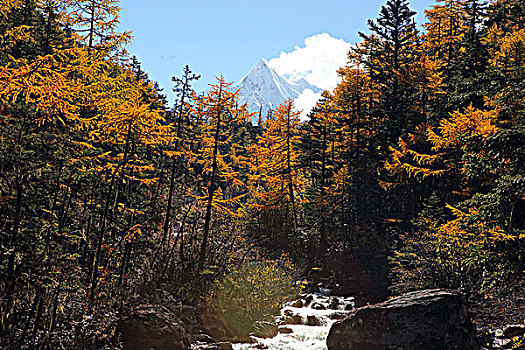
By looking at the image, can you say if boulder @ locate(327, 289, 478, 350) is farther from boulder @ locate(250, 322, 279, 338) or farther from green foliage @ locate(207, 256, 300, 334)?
green foliage @ locate(207, 256, 300, 334)

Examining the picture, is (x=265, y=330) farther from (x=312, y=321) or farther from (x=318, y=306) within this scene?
(x=318, y=306)

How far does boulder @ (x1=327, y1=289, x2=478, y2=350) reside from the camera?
839 cm

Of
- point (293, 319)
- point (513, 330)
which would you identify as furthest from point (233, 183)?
point (513, 330)

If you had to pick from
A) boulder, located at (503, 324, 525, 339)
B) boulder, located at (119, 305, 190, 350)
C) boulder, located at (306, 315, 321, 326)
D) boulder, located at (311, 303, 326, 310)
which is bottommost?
boulder, located at (311, 303, 326, 310)

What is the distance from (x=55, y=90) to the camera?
5520 mm

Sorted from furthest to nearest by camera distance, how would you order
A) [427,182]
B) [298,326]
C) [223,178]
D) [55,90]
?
1. [427,182]
2. [223,178]
3. [298,326]
4. [55,90]

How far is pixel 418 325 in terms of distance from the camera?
858 centimetres

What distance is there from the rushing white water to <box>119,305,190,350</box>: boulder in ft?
6.81

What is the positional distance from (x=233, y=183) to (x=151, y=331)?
26.8 feet

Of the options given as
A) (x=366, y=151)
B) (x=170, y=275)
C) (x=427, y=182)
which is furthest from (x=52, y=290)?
(x=366, y=151)

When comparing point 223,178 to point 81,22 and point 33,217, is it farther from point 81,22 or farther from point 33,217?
point 33,217

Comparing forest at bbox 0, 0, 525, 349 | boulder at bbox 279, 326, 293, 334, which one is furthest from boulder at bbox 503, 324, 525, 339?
boulder at bbox 279, 326, 293, 334

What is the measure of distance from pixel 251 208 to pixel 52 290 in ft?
67.1

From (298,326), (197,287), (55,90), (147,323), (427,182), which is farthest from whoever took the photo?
(427,182)
